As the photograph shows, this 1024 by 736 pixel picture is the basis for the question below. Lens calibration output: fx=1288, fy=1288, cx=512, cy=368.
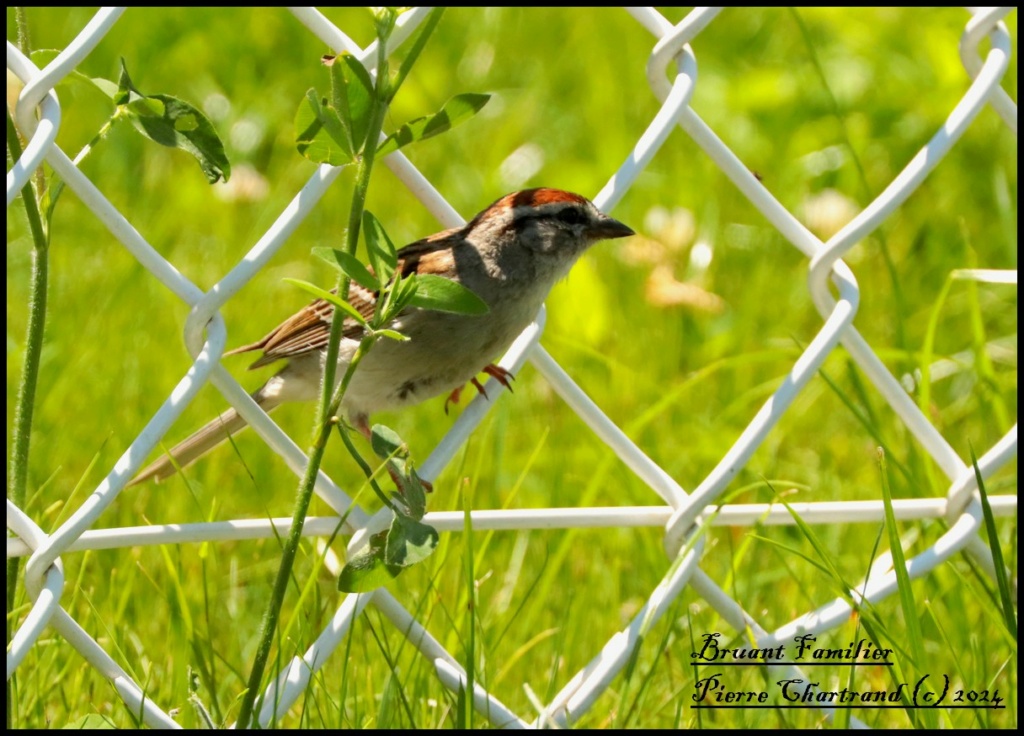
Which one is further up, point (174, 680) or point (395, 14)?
point (395, 14)

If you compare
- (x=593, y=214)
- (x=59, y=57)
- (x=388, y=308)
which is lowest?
(x=388, y=308)

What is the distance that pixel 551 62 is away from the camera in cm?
451

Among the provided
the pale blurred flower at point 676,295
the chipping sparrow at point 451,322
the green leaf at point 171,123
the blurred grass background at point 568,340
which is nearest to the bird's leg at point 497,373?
the chipping sparrow at point 451,322

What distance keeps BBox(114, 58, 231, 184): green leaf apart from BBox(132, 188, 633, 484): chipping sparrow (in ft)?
1.96

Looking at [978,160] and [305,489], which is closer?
[305,489]

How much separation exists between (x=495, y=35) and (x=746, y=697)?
315 centimetres

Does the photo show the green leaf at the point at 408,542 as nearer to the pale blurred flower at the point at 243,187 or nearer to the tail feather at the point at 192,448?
the tail feather at the point at 192,448

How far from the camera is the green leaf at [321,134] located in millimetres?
1329

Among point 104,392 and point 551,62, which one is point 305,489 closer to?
point 104,392

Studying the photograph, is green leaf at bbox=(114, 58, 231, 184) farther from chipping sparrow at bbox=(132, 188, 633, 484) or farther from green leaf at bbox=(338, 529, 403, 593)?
chipping sparrow at bbox=(132, 188, 633, 484)

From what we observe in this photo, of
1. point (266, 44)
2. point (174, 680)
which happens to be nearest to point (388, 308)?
point (174, 680)

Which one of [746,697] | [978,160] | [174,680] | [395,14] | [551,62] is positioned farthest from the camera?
[551,62]

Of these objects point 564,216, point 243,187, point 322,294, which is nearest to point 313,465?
point 322,294

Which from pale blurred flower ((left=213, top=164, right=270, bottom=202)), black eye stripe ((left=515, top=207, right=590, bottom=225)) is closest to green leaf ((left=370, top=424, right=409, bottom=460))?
black eye stripe ((left=515, top=207, right=590, bottom=225))
